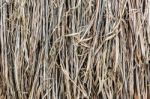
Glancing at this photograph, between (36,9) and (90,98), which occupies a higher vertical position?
(36,9)

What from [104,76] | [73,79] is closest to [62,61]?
[73,79]

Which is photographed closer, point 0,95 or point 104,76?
point 104,76

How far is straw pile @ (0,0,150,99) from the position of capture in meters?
1.47

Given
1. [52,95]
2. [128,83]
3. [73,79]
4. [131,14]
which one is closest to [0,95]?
[52,95]

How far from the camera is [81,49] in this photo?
1499 mm

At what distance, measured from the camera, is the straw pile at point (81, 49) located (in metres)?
1.47

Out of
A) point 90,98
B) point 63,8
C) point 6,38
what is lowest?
point 90,98

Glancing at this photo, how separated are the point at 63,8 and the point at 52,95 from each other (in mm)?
392

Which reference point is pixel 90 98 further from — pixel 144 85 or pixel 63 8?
pixel 63 8

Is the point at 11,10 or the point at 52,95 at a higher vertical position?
the point at 11,10

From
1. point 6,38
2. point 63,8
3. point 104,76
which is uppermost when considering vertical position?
point 63,8

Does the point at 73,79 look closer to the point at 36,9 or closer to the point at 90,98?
the point at 90,98

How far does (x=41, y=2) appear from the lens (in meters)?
1.53

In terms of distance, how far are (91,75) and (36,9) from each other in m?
0.39
